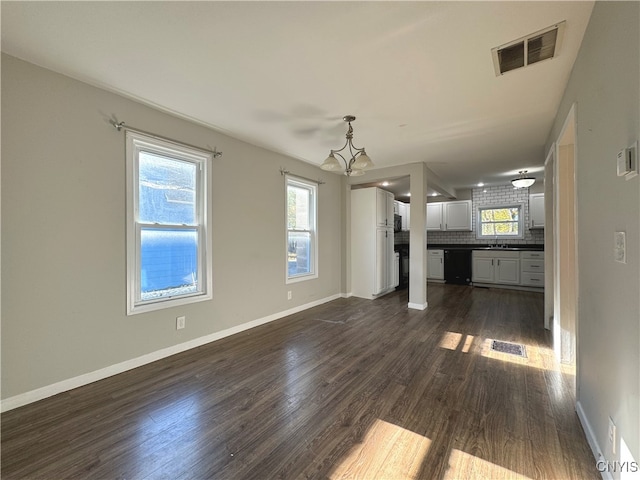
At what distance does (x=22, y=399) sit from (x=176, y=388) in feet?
3.41

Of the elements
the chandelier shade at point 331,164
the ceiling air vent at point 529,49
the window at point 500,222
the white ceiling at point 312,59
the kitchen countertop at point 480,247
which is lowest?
the kitchen countertop at point 480,247

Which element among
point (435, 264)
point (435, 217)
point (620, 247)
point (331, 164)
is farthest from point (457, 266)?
point (620, 247)

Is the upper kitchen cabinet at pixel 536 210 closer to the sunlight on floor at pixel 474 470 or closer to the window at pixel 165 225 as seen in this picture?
the sunlight on floor at pixel 474 470

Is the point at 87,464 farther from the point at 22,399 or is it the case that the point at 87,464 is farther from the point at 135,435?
the point at 22,399

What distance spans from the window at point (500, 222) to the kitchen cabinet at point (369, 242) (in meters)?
3.20

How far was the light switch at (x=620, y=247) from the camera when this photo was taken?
1.16 m

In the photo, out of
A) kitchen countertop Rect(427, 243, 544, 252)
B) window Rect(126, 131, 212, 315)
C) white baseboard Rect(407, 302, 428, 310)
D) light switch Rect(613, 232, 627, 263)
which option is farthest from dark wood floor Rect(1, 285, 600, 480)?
kitchen countertop Rect(427, 243, 544, 252)

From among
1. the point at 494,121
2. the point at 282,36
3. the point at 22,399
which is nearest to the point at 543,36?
the point at 494,121

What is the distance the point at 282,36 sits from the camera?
68.7 inches

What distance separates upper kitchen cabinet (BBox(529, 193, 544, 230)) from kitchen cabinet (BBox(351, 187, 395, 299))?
3585mm

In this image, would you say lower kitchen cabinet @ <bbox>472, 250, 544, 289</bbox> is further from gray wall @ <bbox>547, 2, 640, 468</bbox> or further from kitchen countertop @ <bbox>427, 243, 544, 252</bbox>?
gray wall @ <bbox>547, 2, 640, 468</bbox>

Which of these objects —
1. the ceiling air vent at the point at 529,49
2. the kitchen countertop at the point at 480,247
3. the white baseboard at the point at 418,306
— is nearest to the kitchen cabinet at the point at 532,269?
the kitchen countertop at the point at 480,247

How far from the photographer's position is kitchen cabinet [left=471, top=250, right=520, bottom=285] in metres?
6.18

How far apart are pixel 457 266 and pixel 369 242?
3123 mm
